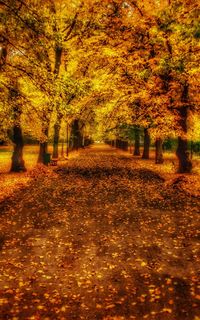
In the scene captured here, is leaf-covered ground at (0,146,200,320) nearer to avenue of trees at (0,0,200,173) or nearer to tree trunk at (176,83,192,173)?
avenue of trees at (0,0,200,173)

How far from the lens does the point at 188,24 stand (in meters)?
21.0

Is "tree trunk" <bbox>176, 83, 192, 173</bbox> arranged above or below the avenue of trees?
below

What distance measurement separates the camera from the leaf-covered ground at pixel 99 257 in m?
6.58

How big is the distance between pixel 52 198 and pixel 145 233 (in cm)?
675

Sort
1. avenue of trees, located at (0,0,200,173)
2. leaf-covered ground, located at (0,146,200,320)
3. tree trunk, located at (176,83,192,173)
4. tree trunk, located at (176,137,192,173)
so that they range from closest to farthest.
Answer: leaf-covered ground, located at (0,146,200,320)
avenue of trees, located at (0,0,200,173)
tree trunk, located at (176,83,192,173)
tree trunk, located at (176,137,192,173)

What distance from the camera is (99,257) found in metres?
9.09

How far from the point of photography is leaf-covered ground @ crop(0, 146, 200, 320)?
6.58 meters

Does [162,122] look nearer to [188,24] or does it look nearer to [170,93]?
[170,93]

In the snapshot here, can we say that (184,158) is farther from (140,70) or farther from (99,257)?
(99,257)

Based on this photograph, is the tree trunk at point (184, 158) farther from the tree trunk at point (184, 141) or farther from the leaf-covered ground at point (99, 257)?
the leaf-covered ground at point (99, 257)

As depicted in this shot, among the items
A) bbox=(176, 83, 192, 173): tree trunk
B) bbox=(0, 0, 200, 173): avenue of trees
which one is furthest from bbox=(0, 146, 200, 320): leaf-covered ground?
bbox=(176, 83, 192, 173): tree trunk

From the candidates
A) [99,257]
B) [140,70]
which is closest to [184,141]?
[140,70]

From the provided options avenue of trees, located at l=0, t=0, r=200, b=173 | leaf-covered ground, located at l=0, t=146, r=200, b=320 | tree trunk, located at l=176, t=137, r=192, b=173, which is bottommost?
leaf-covered ground, located at l=0, t=146, r=200, b=320

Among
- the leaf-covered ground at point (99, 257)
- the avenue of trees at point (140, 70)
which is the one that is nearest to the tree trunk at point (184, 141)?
the avenue of trees at point (140, 70)
